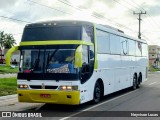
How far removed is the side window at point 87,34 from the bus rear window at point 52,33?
0.33 meters

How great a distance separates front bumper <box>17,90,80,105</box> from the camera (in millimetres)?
12242

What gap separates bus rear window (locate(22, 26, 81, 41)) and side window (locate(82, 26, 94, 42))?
13.0 inches

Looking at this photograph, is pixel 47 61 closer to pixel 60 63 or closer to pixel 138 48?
pixel 60 63

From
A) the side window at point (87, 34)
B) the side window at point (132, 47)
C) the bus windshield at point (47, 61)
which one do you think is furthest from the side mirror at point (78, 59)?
the side window at point (132, 47)

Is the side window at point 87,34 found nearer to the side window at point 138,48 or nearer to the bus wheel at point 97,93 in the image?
the bus wheel at point 97,93

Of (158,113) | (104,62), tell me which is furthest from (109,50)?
(158,113)

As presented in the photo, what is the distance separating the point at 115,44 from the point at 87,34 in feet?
13.7

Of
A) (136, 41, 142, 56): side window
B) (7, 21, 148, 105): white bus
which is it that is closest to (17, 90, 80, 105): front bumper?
(7, 21, 148, 105): white bus

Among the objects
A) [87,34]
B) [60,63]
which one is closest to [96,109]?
[60,63]

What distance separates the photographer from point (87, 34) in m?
13.5

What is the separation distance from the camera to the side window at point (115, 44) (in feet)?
55.1

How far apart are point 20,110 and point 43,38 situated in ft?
9.05

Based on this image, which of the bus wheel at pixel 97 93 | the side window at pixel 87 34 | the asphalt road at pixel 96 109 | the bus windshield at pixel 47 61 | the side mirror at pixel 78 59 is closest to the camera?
the asphalt road at pixel 96 109

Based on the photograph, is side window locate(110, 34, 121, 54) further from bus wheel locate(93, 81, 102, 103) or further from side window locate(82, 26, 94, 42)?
side window locate(82, 26, 94, 42)
